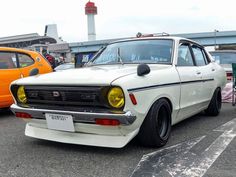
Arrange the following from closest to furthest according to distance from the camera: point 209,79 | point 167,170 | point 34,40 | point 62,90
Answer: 1. point 167,170
2. point 62,90
3. point 209,79
4. point 34,40

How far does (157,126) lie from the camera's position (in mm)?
4262

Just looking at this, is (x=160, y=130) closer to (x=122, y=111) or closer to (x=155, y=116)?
(x=155, y=116)

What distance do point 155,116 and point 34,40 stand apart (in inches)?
2174

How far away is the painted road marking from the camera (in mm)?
3521

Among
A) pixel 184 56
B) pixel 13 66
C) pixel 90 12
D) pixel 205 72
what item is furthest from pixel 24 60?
pixel 90 12

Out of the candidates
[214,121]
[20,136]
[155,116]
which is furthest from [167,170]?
[214,121]

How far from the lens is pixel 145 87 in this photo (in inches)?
160

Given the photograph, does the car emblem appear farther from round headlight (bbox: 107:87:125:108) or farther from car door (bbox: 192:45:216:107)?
car door (bbox: 192:45:216:107)

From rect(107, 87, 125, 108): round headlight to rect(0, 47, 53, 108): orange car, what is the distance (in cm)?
367

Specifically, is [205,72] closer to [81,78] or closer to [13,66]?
[81,78]

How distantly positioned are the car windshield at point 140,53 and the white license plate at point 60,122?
152 cm

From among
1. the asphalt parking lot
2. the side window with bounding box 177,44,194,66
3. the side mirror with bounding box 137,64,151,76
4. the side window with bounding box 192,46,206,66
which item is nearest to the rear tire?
the side window with bounding box 192,46,206,66

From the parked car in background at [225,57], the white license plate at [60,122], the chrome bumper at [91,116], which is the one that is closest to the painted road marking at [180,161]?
the chrome bumper at [91,116]

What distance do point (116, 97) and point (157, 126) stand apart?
78 cm
